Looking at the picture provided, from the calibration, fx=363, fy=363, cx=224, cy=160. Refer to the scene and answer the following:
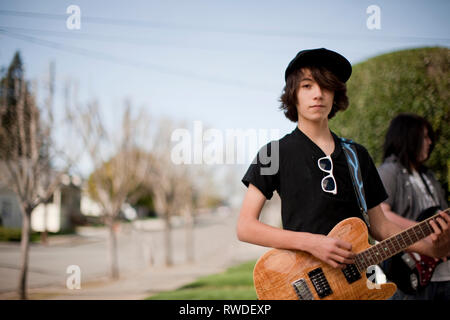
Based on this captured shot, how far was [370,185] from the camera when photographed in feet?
5.18

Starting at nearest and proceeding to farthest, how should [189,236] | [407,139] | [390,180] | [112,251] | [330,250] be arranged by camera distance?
[330,250]
[390,180]
[407,139]
[112,251]
[189,236]

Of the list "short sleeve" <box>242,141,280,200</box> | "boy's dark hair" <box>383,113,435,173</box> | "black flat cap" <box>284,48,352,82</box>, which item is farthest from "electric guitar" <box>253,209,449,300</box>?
"boy's dark hair" <box>383,113,435,173</box>

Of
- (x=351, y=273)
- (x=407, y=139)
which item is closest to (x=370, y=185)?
(x=351, y=273)

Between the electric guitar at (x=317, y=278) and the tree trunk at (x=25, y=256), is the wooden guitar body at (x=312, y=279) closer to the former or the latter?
the electric guitar at (x=317, y=278)

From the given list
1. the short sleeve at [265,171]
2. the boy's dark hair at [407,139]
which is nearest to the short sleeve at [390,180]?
the boy's dark hair at [407,139]

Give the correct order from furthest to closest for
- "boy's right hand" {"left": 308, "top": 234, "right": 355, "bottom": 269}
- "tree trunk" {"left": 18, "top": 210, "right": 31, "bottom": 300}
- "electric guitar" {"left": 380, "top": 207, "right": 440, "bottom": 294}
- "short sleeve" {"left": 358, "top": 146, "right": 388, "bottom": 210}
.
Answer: "tree trunk" {"left": 18, "top": 210, "right": 31, "bottom": 300}
"electric guitar" {"left": 380, "top": 207, "right": 440, "bottom": 294}
"short sleeve" {"left": 358, "top": 146, "right": 388, "bottom": 210}
"boy's right hand" {"left": 308, "top": 234, "right": 355, "bottom": 269}

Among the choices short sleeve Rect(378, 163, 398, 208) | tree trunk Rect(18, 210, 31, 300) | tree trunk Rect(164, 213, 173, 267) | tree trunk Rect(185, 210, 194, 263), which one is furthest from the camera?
tree trunk Rect(185, 210, 194, 263)

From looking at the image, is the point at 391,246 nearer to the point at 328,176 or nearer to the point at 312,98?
the point at 328,176

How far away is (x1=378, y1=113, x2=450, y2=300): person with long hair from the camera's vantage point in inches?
90.7

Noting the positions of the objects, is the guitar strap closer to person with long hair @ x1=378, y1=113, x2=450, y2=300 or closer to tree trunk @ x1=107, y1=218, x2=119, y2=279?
person with long hair @ x1=378, y1=113, x2=450, y2=300

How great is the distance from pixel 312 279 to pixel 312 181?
39 cm

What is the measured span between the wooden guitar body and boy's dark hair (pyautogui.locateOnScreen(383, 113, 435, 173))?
137 cm

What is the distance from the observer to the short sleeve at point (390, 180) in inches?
94.3
